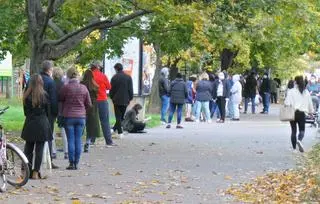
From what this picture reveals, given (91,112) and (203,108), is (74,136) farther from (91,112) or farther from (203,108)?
(203,108)

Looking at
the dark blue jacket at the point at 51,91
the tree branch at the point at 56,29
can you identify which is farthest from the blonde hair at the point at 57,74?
the tree branch at the point at 56,29

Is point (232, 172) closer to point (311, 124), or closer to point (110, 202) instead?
point (110, 202)

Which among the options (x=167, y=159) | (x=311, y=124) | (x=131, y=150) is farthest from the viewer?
(x=311, y=124)

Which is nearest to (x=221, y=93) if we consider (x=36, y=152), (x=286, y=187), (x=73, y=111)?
(x=73, y=111)

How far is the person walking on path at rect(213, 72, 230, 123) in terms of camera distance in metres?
31.7

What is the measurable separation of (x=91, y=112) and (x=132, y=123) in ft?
19.8

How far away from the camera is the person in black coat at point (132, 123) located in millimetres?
23469

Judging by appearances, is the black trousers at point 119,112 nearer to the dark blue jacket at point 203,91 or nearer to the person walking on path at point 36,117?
the person walking on path at point 36,117

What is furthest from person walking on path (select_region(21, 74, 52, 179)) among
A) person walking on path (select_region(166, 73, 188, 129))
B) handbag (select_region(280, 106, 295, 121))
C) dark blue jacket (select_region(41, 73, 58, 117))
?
person walking on path (select_region(166, 73, 188, 129))

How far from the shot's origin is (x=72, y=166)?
14.7 metres

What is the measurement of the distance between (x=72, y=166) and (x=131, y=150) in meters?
3.91

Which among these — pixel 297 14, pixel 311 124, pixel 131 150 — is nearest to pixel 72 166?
pixel 131 150

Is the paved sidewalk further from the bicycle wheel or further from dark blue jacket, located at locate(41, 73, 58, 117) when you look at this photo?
dark blue jacket, located at locate(41, 73, 58, 117)

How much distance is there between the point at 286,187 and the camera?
12102mm
